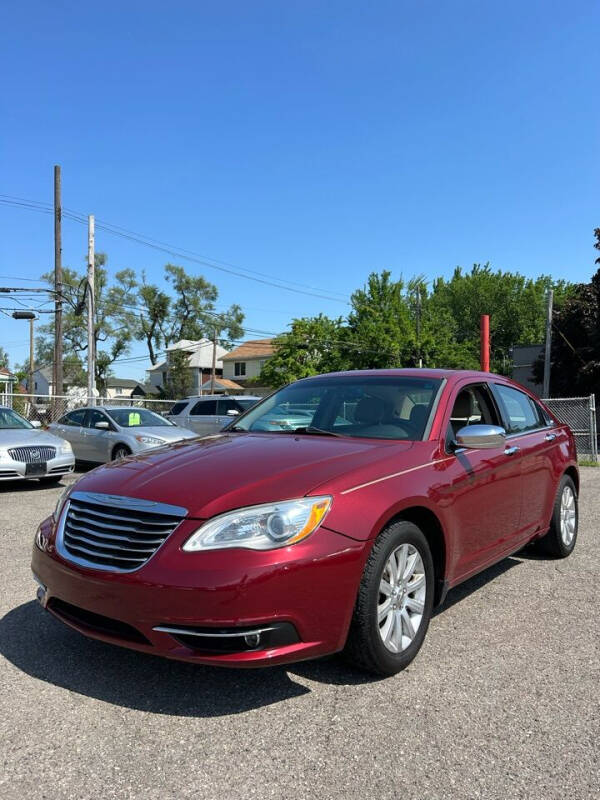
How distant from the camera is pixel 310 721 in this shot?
2.77 m

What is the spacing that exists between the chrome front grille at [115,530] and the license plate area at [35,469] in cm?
699

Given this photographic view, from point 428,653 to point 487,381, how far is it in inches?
84.2

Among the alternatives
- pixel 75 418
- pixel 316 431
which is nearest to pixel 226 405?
pixel 75 418

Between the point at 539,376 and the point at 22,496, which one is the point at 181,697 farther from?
the point at 539,376

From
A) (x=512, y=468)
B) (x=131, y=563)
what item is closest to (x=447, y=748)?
(x=131, y=563)

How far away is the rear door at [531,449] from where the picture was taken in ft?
15.6

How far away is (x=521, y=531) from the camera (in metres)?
4.72

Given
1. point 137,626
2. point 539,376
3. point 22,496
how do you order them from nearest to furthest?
1. point 137,626
2. point 22,496
3. point 539,376

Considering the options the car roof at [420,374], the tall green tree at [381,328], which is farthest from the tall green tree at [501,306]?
the car roof at [420,374]

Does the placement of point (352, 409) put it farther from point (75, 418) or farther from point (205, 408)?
point (205, 408)

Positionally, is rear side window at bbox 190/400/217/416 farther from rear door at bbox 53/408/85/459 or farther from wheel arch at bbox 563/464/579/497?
wheel arch at bbox 563/464/579/497

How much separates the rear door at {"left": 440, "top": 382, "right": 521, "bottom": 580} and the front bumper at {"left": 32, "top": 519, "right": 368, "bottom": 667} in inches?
40.2

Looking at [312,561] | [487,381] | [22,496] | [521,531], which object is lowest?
[22,496]

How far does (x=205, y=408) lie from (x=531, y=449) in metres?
13.0
